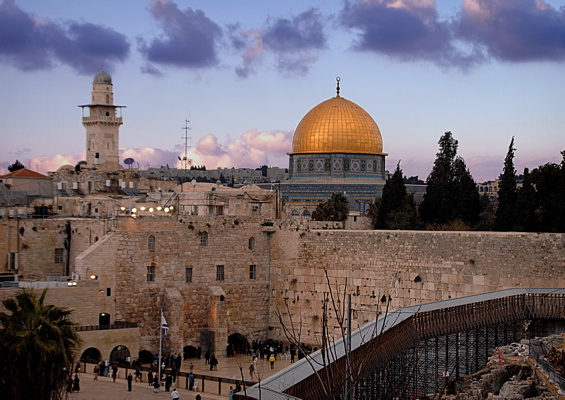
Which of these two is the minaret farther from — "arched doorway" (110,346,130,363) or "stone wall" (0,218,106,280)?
"arched doorway" (110,346,130,363)

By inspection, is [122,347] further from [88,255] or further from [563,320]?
[563,320]

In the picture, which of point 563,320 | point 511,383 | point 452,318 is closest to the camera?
point 511,383

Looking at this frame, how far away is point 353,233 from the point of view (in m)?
31.1

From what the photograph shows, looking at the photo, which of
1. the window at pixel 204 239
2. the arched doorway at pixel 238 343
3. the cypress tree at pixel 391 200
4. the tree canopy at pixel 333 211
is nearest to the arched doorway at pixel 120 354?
the arched doorway at pixel 238 343

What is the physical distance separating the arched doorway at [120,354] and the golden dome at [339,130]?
2178 centimetres

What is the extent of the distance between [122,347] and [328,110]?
22.8 meters

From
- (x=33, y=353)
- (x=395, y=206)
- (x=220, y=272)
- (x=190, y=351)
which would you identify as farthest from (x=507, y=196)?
(x=33, y=353)

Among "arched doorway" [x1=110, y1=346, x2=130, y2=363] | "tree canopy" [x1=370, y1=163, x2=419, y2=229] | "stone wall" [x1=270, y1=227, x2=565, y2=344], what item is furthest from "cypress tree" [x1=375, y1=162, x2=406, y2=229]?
"arched doorway" [x1=110, y1=346, x2=130, y2=363]

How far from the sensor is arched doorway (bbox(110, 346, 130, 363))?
2898 cm

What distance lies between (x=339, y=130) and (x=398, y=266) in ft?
63.2

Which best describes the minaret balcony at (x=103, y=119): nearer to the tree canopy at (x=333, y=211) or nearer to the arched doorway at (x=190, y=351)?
the tree canopy at (x=333, y=211)

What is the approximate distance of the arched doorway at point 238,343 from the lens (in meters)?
32.7

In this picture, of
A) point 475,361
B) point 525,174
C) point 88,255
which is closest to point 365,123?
point 525,174

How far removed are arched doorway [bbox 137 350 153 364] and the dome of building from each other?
1944cm
